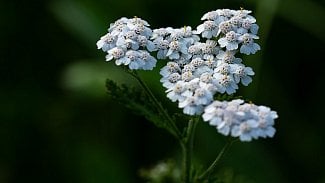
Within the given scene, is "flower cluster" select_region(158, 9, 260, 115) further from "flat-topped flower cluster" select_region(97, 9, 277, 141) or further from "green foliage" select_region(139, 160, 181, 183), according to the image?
"green foliage" select_region(139, 160, 181, 183)

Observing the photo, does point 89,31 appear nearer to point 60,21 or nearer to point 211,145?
point 60,21

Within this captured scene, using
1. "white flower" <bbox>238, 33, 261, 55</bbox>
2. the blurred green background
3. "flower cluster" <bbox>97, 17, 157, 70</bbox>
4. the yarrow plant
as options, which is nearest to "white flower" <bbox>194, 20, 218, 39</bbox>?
the yarrow plant

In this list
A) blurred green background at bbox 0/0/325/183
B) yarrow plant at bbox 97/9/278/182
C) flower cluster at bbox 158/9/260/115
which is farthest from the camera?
blurred green background at bbox 0/0/325/183

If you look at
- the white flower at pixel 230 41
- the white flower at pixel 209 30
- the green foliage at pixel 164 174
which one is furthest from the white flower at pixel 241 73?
the green foliage at pixel 164 174

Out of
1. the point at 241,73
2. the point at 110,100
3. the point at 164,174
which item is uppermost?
the point at 241,73

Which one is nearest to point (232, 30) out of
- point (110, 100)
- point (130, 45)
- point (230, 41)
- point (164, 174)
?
point (230, 41)

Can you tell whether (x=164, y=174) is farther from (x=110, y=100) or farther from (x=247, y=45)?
(x=110, y=100)

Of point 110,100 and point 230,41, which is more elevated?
point 230,41
